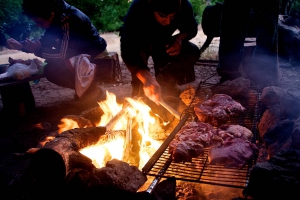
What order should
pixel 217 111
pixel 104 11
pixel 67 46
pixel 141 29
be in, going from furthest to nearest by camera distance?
pixel 104 11 → pixel 67 46 → pixel 141 29 → pixel 217 111

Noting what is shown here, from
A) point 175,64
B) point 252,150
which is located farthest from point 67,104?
point 252,150

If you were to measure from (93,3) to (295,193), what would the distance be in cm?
1385

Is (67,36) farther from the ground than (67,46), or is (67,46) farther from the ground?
(67,36)

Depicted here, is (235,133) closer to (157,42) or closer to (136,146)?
(136,146)

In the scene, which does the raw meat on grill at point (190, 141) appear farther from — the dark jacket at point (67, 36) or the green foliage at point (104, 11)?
the green foliage at point (104, 11)

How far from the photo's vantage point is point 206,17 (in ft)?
29.6

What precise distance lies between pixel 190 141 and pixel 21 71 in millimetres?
4574

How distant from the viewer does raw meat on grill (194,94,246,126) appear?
147 inches

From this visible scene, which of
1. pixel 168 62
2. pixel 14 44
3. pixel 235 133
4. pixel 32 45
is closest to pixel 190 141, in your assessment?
pixel 235 133

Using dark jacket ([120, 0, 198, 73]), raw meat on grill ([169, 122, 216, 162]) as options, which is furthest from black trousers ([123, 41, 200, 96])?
raw meat on grill ([169, 122, 216, 162])

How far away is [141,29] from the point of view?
5137 mm

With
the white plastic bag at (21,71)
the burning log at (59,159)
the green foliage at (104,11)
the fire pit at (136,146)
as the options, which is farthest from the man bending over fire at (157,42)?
the green foliage at (104,11)

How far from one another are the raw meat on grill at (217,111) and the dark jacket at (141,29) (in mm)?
1423

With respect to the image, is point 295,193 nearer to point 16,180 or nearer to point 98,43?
point 16,180
